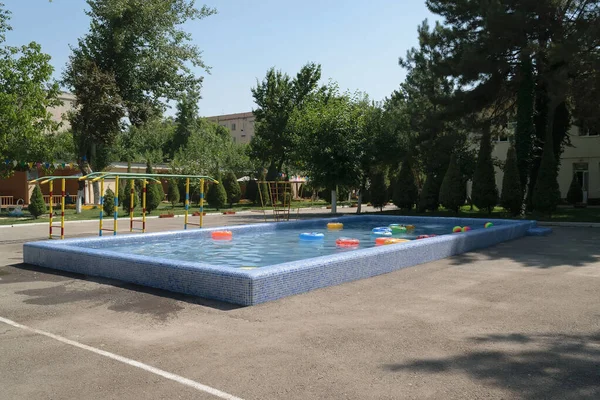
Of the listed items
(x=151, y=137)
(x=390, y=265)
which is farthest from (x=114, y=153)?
(x=390, y=265)

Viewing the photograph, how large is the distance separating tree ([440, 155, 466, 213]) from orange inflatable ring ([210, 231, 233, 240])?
46.7 feet

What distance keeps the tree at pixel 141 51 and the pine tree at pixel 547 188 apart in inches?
978

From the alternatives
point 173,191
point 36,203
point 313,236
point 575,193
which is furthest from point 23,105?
point 575,193

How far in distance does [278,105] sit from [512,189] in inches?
911

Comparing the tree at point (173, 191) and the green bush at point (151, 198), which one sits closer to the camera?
the green bush at point (151, 198)

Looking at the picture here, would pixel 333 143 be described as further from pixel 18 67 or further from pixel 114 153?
pixel 114 153

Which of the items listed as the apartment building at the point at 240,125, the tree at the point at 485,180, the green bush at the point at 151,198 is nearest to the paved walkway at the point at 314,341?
the tree at the point at 485,180

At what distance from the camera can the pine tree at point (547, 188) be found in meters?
24.1

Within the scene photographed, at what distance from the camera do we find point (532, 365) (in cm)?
474

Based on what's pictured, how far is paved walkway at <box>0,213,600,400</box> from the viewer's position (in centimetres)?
427

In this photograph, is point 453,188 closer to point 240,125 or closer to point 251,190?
point 251,190

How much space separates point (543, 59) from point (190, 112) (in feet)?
181

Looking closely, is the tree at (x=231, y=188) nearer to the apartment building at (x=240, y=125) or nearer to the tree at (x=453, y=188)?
the tree at (x=453, y=188)

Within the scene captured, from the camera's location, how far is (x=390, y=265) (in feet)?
32.3
